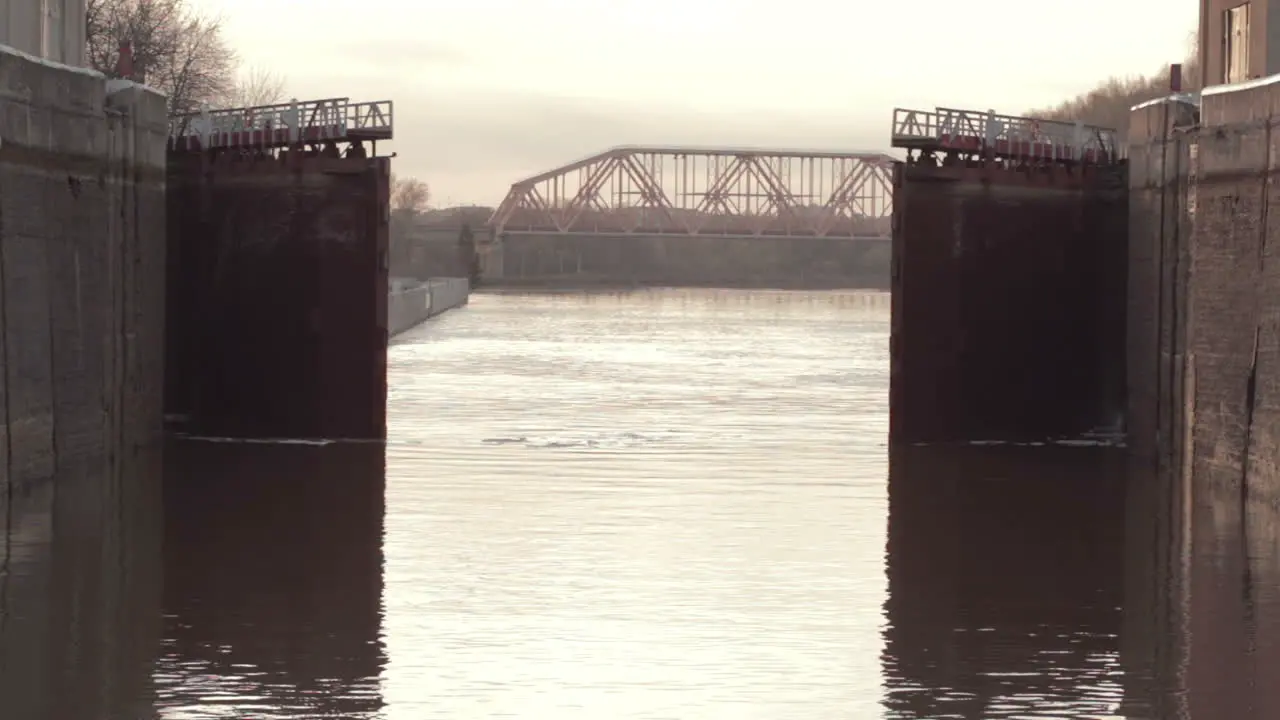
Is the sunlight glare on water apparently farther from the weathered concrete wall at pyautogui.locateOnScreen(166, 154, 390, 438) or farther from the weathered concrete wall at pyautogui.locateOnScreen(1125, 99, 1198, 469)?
the weathered concrete wall at pyautogui.locateOnScreen(1125, 99, 1198, 469)

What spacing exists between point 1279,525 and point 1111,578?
4.18m

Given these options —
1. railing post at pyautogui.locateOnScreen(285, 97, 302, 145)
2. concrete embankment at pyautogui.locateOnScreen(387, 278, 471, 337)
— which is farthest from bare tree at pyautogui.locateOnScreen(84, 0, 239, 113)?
railing post at pyautogui.locateOnScreen(285, 97, 302, 145)

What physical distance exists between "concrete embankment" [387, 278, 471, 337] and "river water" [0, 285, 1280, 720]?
39.7 metres

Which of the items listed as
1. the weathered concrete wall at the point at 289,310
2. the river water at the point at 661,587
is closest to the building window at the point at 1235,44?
the river water at the point at 661,587

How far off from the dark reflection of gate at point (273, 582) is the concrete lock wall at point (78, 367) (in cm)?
41

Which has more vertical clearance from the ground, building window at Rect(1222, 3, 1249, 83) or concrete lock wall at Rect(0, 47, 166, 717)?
building window at Rect(1222, 3, 1249, 83)

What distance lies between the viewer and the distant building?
3744 cm

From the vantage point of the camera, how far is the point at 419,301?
92.8 meters

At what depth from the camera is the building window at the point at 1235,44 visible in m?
43.2

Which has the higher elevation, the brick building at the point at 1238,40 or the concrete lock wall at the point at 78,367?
the brick building at the point at 1238,40

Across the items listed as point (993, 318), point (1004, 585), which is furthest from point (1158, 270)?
point (1004, 585)

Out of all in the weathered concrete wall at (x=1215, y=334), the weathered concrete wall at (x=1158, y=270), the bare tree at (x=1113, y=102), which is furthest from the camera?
the bare tree at (x=1113, y=102)

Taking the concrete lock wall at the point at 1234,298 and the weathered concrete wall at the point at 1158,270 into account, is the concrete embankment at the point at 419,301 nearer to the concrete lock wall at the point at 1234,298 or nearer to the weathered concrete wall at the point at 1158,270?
the weathered concrete wall at the point at 1158,270

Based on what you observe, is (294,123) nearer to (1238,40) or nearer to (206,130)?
(206,130)
